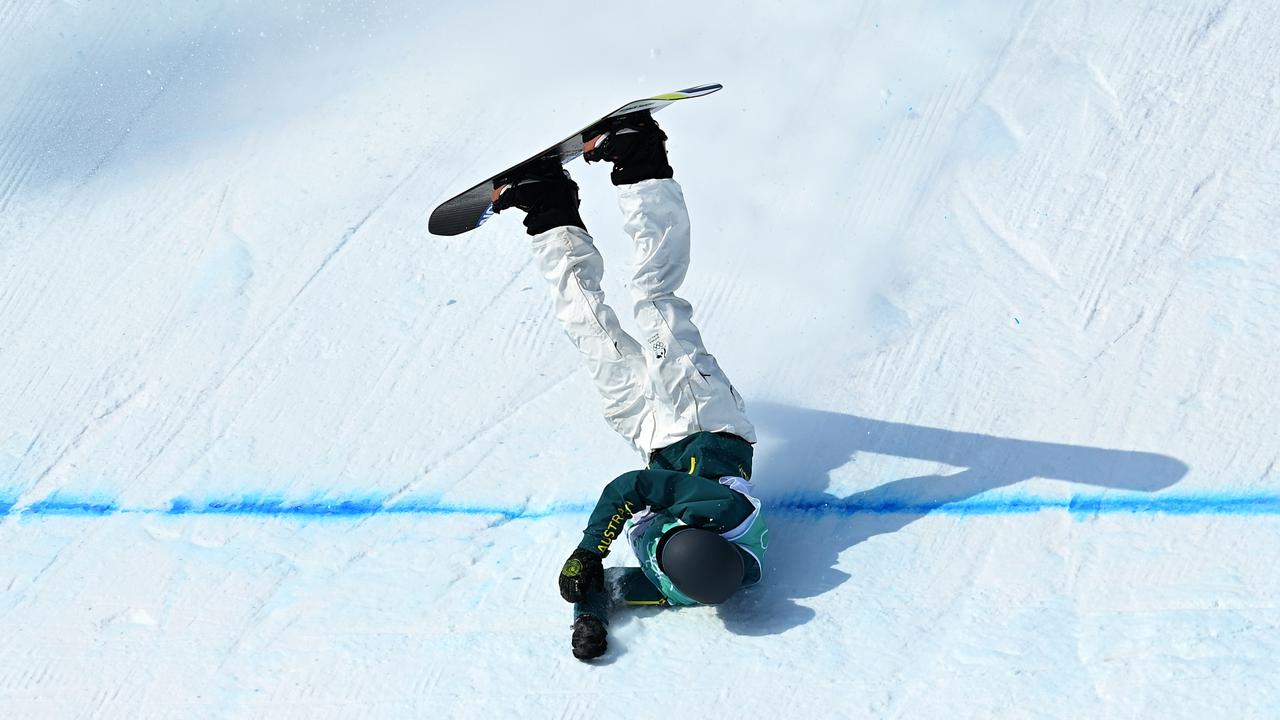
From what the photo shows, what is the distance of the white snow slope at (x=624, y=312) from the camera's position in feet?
10.1

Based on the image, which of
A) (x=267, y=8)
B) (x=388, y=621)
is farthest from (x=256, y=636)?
(x=267, y=8)

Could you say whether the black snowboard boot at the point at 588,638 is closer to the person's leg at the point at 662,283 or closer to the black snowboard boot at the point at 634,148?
the person's leg at the point at 662,283

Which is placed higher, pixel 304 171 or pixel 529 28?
pixel 529 28

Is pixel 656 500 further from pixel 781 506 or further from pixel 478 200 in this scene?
pixel 478 200

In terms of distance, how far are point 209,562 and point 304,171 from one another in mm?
1972

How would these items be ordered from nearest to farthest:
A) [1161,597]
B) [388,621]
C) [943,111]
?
[1161,597] → [388,621] → [943,111]

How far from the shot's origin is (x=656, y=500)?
3102mm

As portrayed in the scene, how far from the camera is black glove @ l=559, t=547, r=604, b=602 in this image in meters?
3.04

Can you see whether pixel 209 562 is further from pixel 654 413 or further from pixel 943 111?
pixel 943 111

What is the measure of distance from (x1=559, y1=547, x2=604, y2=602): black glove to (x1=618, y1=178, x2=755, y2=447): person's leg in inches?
17.1

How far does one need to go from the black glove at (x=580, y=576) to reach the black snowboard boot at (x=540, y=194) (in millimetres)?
938

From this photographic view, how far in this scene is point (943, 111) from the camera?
4.68 meters

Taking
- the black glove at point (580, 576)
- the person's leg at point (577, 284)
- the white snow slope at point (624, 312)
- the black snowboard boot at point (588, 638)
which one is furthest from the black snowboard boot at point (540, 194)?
the black snowboard boot at point (588, 638)

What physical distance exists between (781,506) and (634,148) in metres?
1.08
